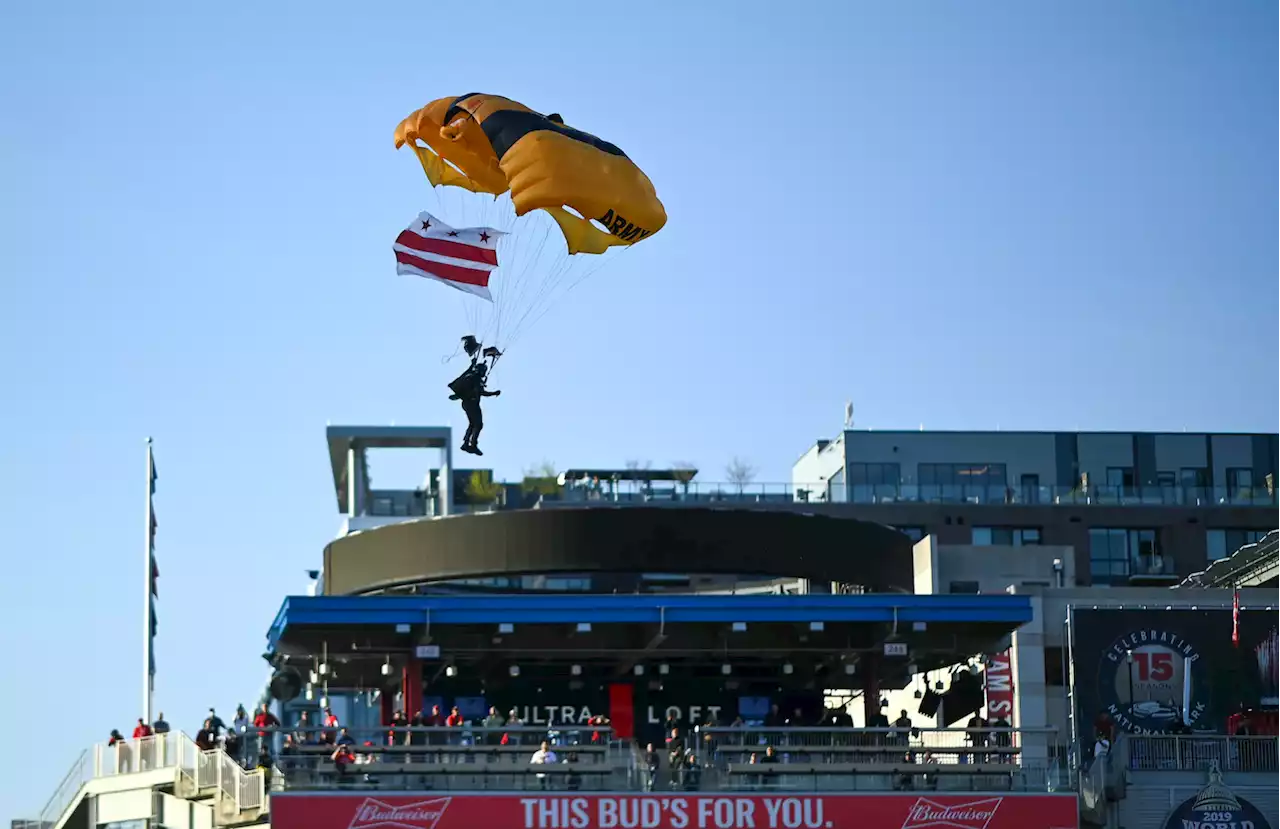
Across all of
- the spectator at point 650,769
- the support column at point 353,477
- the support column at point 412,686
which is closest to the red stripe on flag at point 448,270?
the support column at point 412,686

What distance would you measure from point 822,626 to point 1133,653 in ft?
21.5

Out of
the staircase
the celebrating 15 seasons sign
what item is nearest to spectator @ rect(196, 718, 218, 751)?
the staircase

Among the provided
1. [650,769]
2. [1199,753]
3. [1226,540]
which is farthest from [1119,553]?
[650,769]

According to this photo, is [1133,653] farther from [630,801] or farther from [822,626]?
[630,801]

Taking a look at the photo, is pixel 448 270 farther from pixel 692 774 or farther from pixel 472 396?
pixel 692 774

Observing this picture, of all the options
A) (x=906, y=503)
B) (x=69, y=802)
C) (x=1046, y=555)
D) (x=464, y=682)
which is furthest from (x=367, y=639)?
(x=906, y=503)

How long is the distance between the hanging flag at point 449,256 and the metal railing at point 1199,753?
15435 mm

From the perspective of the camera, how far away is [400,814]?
128 feet

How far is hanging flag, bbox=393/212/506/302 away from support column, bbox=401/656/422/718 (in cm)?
772

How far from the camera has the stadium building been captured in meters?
39.4

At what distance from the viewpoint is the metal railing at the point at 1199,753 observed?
1652 inches

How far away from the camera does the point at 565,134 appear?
1641 inches

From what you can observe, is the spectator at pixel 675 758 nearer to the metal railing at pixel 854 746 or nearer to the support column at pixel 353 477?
the metal railing at pixel 854 746

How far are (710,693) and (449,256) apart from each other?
11.5 m
